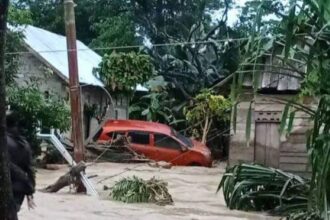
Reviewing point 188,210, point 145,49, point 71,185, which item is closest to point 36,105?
point 71,185

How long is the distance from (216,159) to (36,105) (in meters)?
11.0

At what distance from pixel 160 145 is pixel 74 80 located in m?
9.96

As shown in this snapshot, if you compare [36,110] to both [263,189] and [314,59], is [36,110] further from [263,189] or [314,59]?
[314,59]

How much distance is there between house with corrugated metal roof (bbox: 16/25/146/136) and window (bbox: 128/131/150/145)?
2.71 metres

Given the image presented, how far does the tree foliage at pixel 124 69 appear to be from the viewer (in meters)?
24.8

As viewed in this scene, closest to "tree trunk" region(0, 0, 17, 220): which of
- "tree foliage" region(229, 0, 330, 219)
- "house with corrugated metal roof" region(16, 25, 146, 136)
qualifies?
"tree foliage" region(229, 0, 330, 219)

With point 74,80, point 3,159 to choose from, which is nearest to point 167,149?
point 74,80

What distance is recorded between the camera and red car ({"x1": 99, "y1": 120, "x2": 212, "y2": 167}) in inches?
883

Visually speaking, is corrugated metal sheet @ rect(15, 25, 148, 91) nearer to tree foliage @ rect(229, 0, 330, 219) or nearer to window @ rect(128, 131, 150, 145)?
window @ rect(128, 131, 150, 145)

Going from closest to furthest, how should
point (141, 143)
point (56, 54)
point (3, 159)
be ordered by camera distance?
point (3, 159) → point (141, 143) → point (56, 54)

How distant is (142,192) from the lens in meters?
12.4

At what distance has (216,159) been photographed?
2638cm

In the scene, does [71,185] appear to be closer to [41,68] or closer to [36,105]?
[36,105]

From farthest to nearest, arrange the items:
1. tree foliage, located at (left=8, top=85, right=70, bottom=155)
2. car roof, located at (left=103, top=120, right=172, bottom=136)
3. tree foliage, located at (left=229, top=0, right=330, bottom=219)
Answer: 1. car roof, located at (left=103, top=120, right=172, bottom=136)
2. tree foliage, located at (left=8, top=85, right=70, bottom=155)
3. tree foliage, located at (left=229, top=0, right=330, bottom=219)
